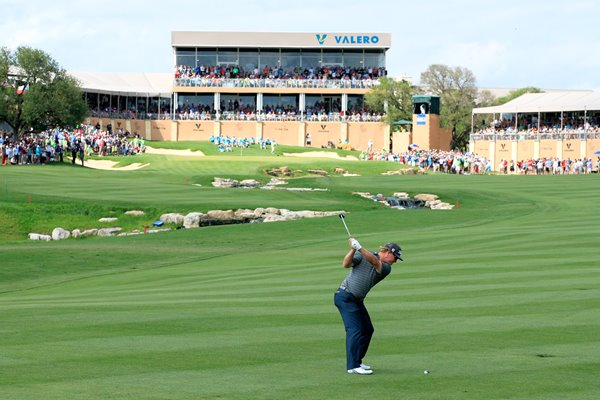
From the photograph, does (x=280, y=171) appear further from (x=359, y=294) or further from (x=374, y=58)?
(x=359, y=294)

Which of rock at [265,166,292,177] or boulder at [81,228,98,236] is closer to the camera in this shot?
boulder at [81,228,98,236]

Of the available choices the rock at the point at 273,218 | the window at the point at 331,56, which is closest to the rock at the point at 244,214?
the rock at the point at 273,218

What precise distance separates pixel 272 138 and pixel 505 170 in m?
30.4

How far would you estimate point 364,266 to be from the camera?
14516 mm

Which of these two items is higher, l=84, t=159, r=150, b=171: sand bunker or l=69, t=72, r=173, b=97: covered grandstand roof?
l=69, t=72, r=173, b=97: covered grandstand roof

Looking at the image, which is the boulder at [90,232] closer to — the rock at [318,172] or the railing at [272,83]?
the rock at [318,172]

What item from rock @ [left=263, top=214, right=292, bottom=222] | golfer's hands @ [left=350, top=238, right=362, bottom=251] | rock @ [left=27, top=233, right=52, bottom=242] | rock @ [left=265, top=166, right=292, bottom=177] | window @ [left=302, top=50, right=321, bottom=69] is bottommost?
rock @ [left=27, top=233, right=52, bottom=242]

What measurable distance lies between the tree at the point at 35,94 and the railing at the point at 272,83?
1236 inches

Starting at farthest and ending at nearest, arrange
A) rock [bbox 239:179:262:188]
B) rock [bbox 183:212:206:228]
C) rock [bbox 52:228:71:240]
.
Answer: rock [bbox 239:179:262:188], rock [bbox 183:212:206:228], rock [bbox 52:228:71:240]

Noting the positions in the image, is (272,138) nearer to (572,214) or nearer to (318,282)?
(572,214)

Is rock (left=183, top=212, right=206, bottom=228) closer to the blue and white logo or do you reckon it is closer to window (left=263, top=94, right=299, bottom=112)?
window (left=263, top=94, right=299, bottom=112)

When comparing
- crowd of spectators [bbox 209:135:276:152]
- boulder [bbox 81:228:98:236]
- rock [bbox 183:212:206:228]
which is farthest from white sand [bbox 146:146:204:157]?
boulder [bbox 81:228:98:236]

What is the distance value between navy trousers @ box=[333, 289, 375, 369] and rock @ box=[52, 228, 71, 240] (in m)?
32.6

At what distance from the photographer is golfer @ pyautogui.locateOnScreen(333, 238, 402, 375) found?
1448 cm
